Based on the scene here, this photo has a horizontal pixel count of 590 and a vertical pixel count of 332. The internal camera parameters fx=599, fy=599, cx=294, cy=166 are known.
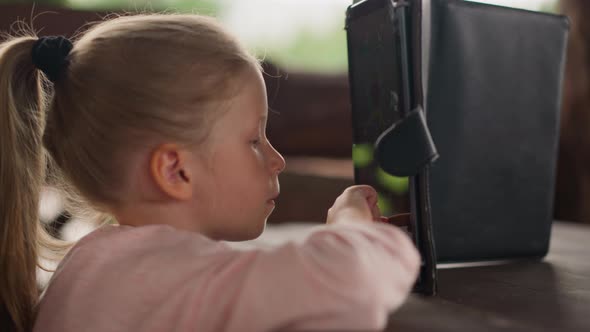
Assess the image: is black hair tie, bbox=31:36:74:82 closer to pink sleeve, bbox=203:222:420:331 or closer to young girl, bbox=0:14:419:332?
young girl, bbox=0:14:419:332

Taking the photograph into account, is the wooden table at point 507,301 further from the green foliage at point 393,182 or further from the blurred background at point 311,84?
the blurred background at point 311,84

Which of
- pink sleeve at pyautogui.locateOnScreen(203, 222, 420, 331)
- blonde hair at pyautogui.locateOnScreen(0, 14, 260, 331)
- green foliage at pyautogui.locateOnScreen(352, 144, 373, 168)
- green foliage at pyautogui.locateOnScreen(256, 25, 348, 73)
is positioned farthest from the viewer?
green foliage at pyautogui.locateOnScreen(256, 25, 348, 73)

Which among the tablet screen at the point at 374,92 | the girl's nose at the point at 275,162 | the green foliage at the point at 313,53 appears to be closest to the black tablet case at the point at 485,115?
the tablet screen at the point at 374,92

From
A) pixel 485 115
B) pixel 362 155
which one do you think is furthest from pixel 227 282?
pixel 485 115

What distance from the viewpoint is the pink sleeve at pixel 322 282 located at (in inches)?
14.9

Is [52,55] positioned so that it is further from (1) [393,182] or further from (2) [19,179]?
(1) [393,182]

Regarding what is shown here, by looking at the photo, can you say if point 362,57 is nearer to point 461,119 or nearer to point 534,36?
point 461,119

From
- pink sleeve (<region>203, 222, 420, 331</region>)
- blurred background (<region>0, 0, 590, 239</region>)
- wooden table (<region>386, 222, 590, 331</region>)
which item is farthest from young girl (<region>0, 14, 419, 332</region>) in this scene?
blurred background (<region>0, 0, 590, 239</region>)

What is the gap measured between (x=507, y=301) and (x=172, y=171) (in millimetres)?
355

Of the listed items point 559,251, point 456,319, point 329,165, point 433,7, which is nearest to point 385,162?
point 456,319

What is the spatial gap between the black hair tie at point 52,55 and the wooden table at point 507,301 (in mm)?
387

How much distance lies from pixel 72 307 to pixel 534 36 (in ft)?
2.21

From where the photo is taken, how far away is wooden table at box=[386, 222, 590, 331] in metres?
0.53

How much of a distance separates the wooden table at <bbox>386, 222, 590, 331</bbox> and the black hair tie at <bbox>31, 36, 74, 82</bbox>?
39 cm
